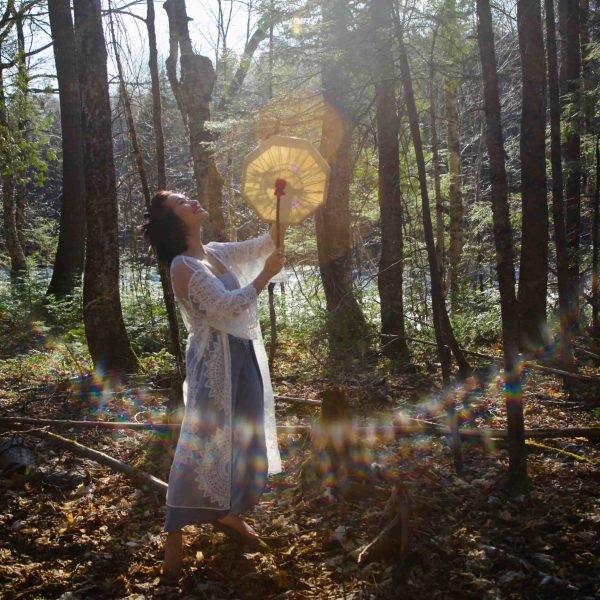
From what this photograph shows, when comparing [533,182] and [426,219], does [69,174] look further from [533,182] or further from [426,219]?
[426,219]

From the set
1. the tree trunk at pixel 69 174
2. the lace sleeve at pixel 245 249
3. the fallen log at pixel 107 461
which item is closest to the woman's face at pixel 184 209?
the lace sleeve at pixel 245 249

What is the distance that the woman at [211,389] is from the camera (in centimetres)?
333

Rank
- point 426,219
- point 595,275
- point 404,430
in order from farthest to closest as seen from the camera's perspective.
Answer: point 595,275, point 404,430, point 426,219

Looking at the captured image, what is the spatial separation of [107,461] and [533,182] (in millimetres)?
5811

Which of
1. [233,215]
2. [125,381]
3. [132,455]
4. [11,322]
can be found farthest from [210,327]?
[233,215]

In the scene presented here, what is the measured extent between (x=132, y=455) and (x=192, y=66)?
26.0 feet

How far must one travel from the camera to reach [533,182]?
24.4 feet

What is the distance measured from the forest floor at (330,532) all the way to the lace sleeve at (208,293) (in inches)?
54.2

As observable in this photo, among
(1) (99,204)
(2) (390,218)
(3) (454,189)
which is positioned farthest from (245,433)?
(3) (454,189)

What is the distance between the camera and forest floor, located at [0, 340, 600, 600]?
10.2 ft

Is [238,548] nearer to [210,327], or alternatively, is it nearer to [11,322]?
[210,327]

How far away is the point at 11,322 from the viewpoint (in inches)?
464

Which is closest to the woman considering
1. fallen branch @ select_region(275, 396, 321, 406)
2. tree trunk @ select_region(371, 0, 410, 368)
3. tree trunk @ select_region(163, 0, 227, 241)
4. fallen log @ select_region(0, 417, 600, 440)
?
fallen log @ select_region(0, 417, 600, 440)

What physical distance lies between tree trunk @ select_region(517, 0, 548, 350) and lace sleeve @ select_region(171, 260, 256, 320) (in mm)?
4996
